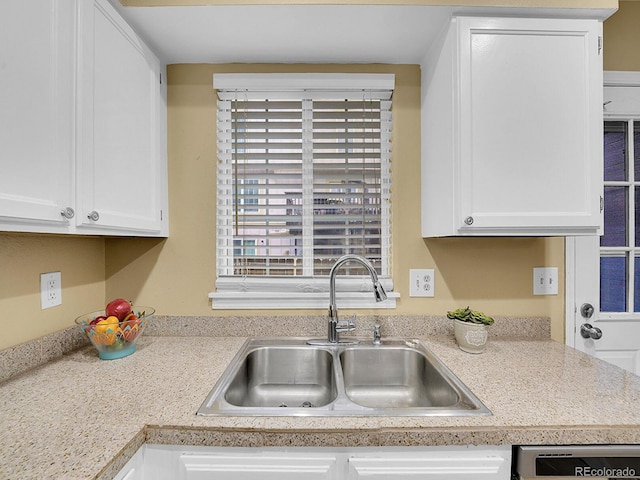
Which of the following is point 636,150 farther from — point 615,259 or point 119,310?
point 119,310

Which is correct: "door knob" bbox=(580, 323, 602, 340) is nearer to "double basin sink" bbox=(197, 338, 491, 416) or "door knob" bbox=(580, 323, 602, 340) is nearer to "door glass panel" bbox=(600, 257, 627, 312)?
"door glass panel" bbox=(600, 257, 627, 312)

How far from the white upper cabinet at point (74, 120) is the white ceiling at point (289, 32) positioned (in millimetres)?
131

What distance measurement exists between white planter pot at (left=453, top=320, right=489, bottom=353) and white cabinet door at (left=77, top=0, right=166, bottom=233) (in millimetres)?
1350

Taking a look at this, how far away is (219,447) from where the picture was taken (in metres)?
0.80

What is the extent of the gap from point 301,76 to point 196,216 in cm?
82

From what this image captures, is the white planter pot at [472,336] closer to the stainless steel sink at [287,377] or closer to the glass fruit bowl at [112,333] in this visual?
the stainless steel sink at [287,377]

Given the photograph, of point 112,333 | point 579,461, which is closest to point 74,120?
point 112,333

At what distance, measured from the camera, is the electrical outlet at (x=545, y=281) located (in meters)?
1.48

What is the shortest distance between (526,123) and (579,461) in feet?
3.39

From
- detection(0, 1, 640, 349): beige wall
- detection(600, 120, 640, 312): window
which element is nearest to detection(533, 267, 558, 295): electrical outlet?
detection(0, 1, 640, 349): beige wall

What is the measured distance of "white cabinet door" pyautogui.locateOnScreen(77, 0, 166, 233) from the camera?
3.15ft

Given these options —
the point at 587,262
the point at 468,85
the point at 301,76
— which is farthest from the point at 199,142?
the point at 587,262

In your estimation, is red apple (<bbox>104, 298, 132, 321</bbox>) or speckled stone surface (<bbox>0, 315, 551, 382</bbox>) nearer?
red apple (<bbox>104, 298, 132, 321</bbox>)

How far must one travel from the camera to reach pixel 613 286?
→ 1.52 metres
